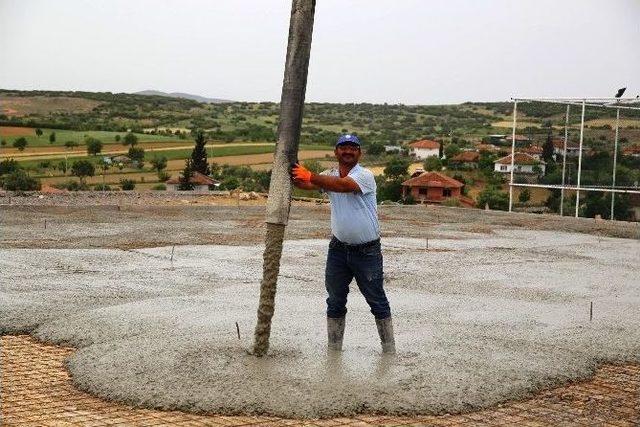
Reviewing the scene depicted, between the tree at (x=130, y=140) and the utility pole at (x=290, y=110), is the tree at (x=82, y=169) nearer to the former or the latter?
the tree at (x=130, y=140)

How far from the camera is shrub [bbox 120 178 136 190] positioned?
1701 inches

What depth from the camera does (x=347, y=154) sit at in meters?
6.41

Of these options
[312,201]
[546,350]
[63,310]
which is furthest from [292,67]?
[312,201]

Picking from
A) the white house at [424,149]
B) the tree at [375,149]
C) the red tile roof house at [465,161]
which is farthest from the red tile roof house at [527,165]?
the tree at [375,149]

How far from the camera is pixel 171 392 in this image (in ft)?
17.8

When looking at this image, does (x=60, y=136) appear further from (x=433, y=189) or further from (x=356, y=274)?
(x=356, y=274)

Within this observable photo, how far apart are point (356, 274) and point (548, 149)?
17658 mm

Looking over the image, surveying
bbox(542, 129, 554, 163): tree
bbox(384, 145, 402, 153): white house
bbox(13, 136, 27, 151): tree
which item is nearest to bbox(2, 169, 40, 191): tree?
bbox(542, 129, 554, 163): tree

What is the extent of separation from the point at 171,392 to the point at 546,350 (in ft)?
9.96

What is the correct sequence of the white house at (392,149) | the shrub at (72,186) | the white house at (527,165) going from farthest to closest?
the white house at (392,149) → the shrub at (72,186) → the white house at (527,165)

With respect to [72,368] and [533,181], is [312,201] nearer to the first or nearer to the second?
[533,181]

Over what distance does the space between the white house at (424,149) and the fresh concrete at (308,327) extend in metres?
43.3

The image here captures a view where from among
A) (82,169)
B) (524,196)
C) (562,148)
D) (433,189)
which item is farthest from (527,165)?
(82,169)

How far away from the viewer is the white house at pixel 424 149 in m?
56.7
